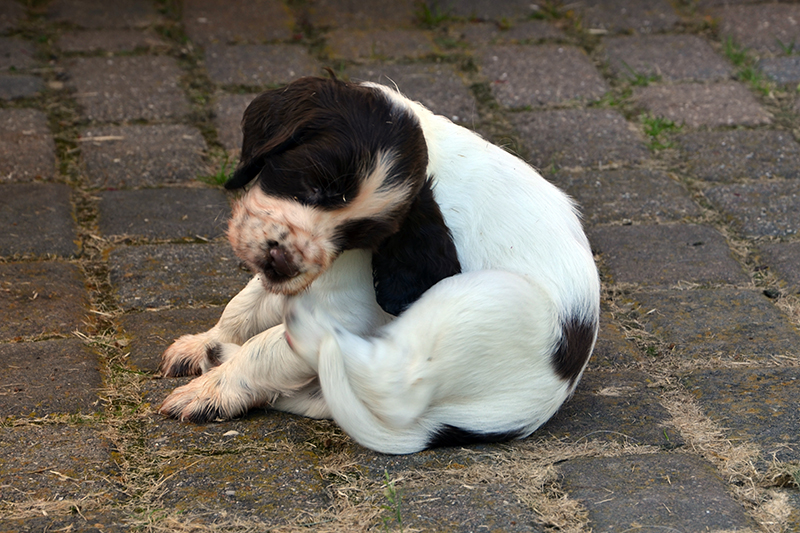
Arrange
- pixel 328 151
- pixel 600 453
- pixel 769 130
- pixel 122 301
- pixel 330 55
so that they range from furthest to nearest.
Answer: pixel 330 55, pixel 769 130, pixel 122 301, pixel 600 453, pixel 328 151

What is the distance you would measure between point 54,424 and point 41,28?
3.47 metres

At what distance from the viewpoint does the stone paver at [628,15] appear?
5926mm

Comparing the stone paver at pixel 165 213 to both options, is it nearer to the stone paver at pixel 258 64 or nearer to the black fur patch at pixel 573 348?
the stone paver at pixel 258 64

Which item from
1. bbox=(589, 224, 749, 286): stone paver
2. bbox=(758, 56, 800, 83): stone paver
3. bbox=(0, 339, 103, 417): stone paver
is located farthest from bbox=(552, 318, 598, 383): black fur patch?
bbox=(758, 56, 800, 83): stone paver

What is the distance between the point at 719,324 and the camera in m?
3.51

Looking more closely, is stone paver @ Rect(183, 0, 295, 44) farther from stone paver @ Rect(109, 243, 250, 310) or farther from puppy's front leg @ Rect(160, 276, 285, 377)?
puppy's front leg @ Rect(160, 276, 285, 377)

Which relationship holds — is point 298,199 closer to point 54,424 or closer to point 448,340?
point 448,340

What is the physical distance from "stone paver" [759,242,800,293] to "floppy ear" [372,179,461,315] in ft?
5.86

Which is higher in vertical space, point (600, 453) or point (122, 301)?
point (600, 453)

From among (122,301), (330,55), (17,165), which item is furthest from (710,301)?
(17,165)

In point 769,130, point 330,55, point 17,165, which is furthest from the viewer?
point 330,55

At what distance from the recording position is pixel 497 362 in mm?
2670

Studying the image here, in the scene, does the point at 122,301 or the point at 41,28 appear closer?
the point at 122,301

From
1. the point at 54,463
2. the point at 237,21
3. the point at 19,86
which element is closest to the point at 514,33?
the point at 237,21
